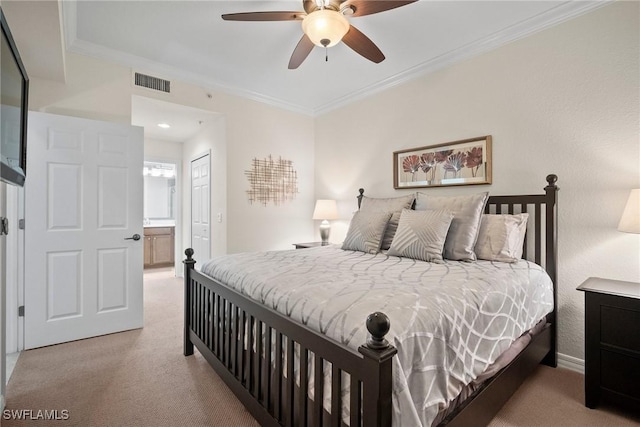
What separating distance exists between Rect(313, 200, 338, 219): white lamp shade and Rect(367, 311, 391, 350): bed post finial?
124 inches

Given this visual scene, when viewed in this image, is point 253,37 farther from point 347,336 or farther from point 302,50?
point 347,336

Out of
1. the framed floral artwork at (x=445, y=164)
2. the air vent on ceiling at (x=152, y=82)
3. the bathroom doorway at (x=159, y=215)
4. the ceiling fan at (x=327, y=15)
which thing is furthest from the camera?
the bathroom doorway at (x=159, y=215)

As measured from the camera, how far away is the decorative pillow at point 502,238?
7.38 ft

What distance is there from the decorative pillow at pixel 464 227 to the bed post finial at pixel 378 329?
158 cm

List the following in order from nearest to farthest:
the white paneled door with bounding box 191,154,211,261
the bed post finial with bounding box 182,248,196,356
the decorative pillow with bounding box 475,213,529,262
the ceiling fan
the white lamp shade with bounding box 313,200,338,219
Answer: the ceiling fan < the decorative pillow with bounding box 475,213,529,262 < the bed post finial with bounding box 182,248,196,356 < the white lamp shade with bounding box 313,200,338,219 < the white paneled door with bounding box 191,154,211,261

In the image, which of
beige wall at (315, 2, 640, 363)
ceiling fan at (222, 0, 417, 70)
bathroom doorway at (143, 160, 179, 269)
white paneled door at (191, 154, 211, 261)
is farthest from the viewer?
bathroom doorway at (143, 160, 179, 269)

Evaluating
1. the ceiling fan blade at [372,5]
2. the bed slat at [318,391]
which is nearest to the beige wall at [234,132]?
the ceiling fan blade at [372,5]

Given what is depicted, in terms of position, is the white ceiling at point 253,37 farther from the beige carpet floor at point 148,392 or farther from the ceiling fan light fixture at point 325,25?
the beige carpet floor at point 148,392

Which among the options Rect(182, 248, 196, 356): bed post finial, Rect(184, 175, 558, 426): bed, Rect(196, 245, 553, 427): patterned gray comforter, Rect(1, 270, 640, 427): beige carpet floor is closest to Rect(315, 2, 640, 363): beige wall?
Rect(184, 175, 558, 426): bed

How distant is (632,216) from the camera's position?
6.00 feet

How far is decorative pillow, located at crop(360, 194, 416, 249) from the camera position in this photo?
279 cm

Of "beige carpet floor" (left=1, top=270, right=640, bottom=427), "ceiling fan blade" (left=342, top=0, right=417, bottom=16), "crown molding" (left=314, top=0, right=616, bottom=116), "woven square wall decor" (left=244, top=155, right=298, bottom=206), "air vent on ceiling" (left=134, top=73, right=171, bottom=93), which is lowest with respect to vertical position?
"beige carpet floor" (left=1, top=270, right=640, bottom=427)

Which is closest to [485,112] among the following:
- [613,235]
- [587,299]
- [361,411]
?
[613,235]

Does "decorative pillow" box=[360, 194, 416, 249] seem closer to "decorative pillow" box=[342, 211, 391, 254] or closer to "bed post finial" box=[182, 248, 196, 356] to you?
"decorative pillow" box=[342, 211, 391, 254]
